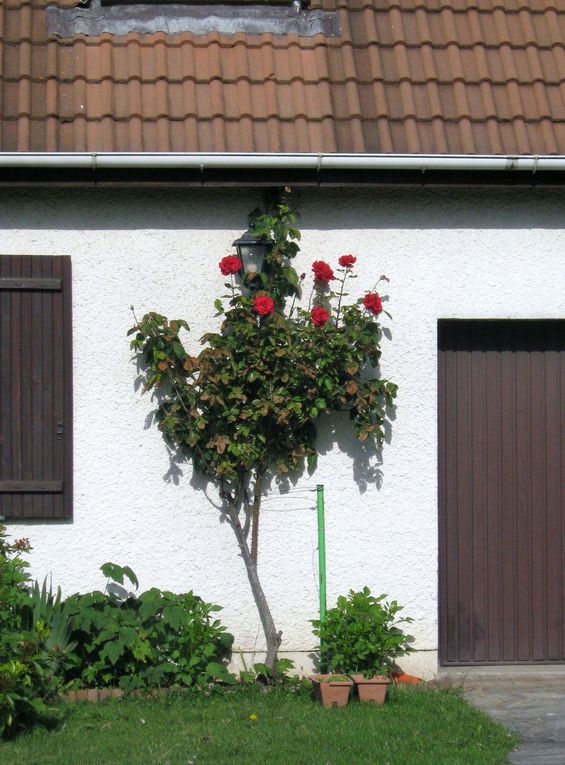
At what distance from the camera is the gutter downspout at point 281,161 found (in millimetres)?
6656

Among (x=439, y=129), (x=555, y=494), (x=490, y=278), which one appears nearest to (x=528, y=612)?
(x=555, y=494)

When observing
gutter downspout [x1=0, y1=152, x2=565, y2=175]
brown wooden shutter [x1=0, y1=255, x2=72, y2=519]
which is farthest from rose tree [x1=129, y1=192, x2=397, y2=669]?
brown wooden shutter [x1=0, y1=255, x2=72, y2=519]

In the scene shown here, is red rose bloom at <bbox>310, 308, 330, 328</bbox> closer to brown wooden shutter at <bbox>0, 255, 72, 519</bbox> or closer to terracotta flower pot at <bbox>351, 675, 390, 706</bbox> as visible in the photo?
brown wooden shutter at <bbox>0, 255, 72, 519</bbox>

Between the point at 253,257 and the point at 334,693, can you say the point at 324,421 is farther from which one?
the point at 334,693

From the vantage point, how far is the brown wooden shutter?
6.81 metres

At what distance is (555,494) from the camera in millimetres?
7348

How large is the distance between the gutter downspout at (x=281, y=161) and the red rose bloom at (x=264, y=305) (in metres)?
0.76

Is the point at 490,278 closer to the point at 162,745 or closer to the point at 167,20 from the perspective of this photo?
the point at 167,20

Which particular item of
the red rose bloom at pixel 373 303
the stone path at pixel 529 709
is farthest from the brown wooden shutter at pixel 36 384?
the stone path at pixel 529 709

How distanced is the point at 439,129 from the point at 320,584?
270 cm

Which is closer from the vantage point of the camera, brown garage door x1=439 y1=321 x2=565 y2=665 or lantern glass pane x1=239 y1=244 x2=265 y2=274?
lantern glass pane x1=239 y1=244 x2=265 y2=274

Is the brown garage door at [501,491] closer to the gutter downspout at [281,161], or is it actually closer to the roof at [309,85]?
the gutter downspout at [281,161]

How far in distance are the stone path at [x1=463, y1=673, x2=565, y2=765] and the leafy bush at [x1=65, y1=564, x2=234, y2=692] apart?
4.66 feet

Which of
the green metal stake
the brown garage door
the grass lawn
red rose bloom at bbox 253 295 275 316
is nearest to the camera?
the grass lawn
